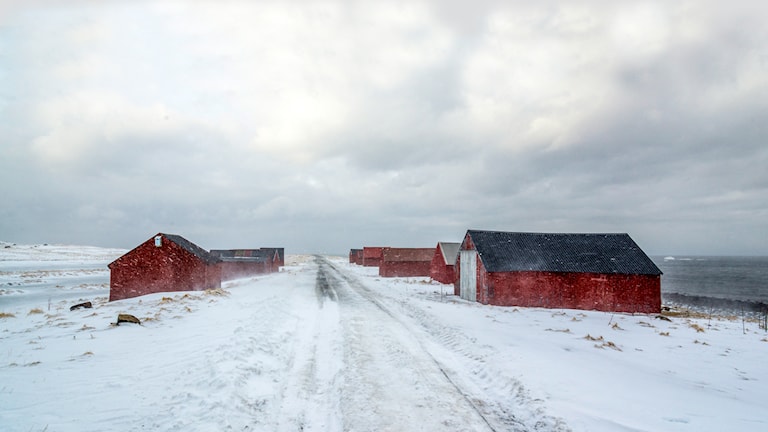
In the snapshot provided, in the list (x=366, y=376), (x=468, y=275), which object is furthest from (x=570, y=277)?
(x=366, y=376)

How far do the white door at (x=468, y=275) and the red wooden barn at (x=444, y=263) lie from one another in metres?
12.9

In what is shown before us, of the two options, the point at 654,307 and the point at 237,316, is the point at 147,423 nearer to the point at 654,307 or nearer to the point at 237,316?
the point at 237,316

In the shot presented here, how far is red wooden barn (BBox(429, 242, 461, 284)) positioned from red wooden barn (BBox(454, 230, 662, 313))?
16.5m

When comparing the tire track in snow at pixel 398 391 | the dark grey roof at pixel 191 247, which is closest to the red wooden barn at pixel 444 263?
the dark grey roof at pixel 191 247

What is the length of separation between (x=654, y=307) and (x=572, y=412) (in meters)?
23.8

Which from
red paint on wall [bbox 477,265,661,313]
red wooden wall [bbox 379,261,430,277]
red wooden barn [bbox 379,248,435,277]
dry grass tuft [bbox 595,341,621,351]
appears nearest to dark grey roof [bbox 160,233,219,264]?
red paint on wall [bbox 477,265,661,313]

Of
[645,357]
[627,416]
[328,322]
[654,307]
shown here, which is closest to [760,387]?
[645,357]

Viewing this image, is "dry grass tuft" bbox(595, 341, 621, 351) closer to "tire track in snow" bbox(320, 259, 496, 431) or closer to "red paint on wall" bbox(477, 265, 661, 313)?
"tire track in snow" bbox(320, 259, 496, 431)

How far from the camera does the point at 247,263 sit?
197 ft

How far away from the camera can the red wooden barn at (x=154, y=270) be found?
30125 millimetres

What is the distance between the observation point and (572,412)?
753cm

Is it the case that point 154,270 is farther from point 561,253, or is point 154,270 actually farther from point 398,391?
point 561,253

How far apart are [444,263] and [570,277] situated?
66.3ft

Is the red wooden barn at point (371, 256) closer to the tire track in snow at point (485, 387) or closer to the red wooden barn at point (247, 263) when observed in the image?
the red wooden barn at point (247, 263)
